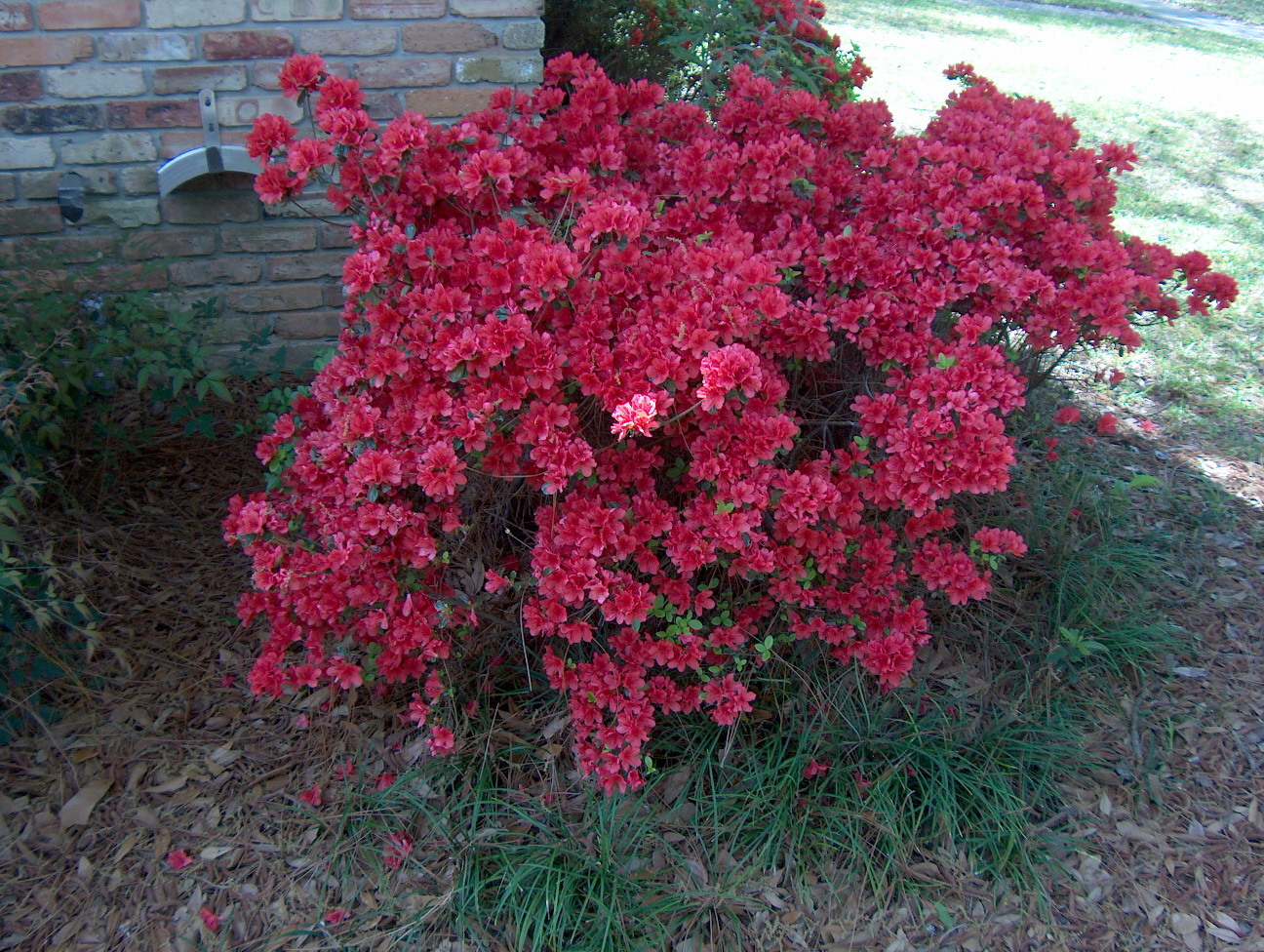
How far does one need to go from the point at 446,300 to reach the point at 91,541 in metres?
1.47

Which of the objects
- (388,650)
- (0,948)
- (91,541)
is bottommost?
(0,948)

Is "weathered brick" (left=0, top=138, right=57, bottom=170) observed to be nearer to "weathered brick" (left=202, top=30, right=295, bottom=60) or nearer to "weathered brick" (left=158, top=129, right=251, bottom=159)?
"weathered brick" (left=158, top=129, right=251, bottom=159)

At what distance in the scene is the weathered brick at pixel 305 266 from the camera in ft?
10.0

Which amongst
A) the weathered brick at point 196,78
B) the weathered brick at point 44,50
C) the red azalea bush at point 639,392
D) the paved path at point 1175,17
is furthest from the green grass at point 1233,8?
the weathered brick at point 44,50

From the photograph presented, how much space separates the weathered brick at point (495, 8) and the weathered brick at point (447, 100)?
0.70 ft

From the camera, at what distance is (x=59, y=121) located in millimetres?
2715

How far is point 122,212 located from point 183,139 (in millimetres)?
314

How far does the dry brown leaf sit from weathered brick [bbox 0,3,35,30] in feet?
7.02

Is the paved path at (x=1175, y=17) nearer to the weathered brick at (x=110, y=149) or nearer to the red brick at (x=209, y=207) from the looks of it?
A: the red brick at (x=209, y=207)

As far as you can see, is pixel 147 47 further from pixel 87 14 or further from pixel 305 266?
pixel 305 266

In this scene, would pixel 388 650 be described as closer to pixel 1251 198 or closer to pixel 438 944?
pixel 438 944

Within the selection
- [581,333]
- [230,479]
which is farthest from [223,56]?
[581,333]

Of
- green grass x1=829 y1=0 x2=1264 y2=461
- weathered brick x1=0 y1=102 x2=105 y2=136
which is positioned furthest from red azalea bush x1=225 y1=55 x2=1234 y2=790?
green grass x1=829 y1=0 x2=1264 y2=461

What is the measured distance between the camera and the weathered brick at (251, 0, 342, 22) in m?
2.69
